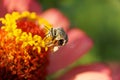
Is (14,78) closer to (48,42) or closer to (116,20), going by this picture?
(48,42)

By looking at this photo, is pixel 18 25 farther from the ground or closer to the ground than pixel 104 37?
closer to the ground

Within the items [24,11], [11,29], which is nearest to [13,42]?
[11,29]

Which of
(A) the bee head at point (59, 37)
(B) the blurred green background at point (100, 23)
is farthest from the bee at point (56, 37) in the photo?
(B) the blurred green background at point (100, 23)

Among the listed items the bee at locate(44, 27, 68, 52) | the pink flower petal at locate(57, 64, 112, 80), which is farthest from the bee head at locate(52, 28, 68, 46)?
the pink flower petal at locate(57, 64, 112, 80)

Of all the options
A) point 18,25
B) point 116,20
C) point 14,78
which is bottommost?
point 14,78

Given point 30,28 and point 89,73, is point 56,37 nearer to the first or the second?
point 30,28

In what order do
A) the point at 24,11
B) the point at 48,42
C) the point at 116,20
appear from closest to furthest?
the point at 48,42 < the point at 24,11 < the point at 116,20
